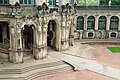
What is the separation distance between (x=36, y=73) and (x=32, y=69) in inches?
39.2

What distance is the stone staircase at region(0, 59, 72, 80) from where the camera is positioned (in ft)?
101

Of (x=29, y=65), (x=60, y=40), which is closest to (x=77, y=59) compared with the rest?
(x=60, y=40)

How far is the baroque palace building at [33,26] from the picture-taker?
33.5 metres

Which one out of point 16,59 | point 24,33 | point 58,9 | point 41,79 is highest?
point 58,9

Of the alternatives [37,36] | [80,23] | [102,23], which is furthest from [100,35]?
[37,36]

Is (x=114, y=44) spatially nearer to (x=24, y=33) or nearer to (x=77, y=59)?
(x=77, y=59)

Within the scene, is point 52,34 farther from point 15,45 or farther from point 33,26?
point 15,45

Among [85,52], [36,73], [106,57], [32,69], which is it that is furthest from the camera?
[85,52]

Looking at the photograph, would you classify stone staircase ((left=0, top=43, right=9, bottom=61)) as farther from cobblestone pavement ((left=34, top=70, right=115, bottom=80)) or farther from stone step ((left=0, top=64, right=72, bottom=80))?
cobblestone pavement ((left=34, top=70, right=115, bottom=80))

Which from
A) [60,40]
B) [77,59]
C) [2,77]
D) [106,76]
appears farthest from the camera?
[60,40]

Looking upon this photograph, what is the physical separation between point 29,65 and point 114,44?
2511 centimetres

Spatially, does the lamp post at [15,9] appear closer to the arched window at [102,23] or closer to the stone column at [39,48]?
the stone column at [39,48]

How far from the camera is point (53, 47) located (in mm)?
43062

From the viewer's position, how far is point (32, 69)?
32.7 m
